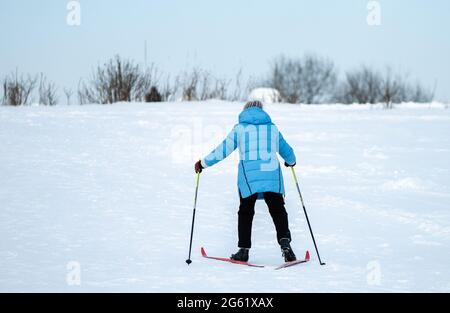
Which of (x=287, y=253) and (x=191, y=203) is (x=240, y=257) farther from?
(x=191, y=203)

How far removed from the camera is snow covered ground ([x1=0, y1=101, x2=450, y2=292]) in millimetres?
4883

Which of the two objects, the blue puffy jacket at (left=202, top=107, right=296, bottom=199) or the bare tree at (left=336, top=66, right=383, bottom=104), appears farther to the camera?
the bare tree at (left=336, top=66, right=383, bottom=104)

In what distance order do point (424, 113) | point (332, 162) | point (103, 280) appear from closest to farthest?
point (103, 280), point (332, 162), point (424, 113)

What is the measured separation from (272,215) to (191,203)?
220cm

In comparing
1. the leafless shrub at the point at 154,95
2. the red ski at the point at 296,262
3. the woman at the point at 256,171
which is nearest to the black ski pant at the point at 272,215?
Result: the woman at the point at 256,171

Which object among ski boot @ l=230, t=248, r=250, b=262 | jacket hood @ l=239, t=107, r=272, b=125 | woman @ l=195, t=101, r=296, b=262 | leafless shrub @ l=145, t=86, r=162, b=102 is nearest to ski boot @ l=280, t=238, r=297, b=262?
woman @ l=195, t=101, r=296, b=262

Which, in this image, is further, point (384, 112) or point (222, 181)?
point (384, 112)

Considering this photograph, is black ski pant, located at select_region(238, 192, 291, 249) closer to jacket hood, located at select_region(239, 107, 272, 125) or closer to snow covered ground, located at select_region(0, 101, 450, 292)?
snow covered ground, located at select_region(0, 101, 450, 292)

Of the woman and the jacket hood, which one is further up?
the jacket hood

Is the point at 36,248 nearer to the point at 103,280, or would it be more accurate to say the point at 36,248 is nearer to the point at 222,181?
the point at 103,280

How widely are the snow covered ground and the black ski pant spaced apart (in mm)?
253
